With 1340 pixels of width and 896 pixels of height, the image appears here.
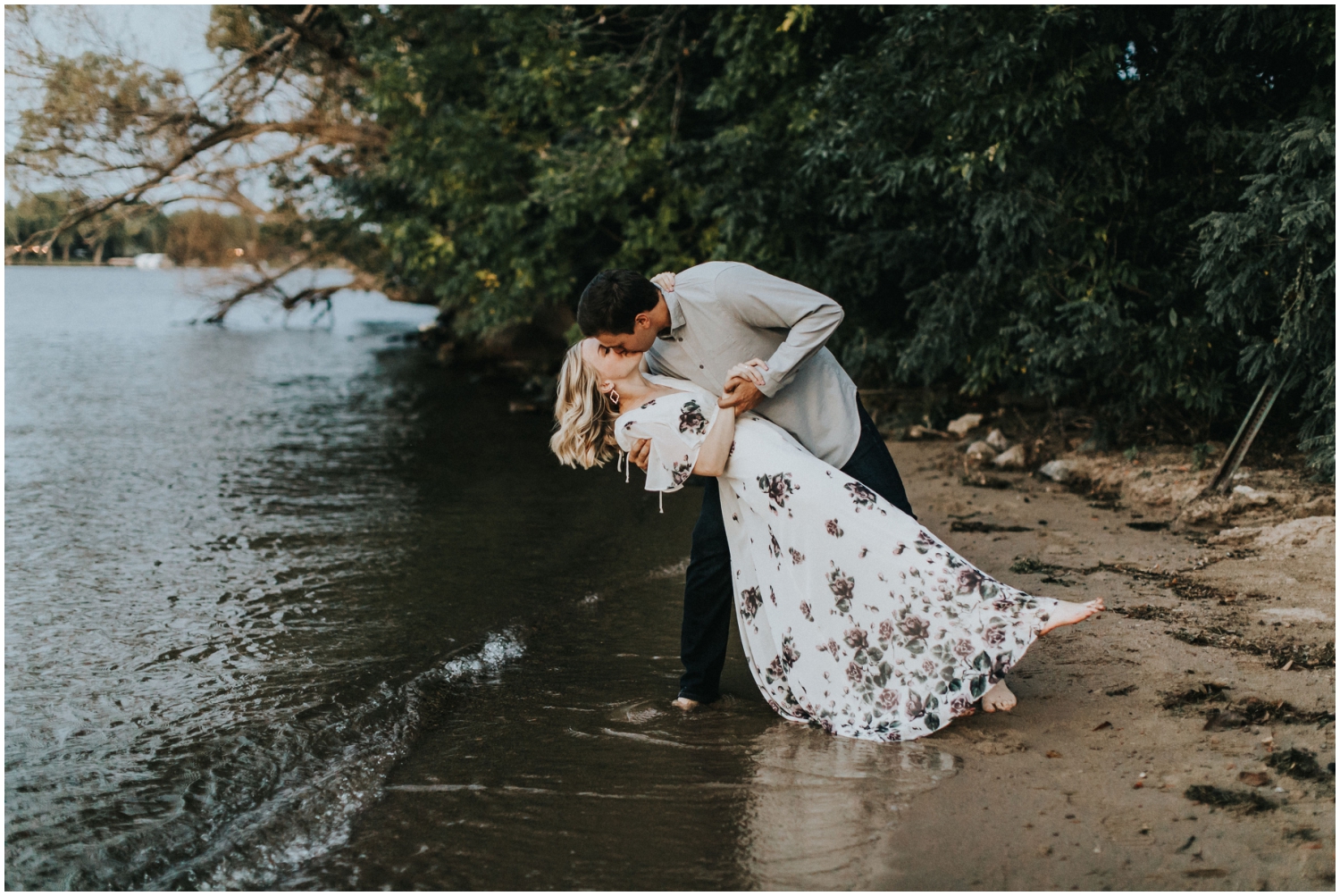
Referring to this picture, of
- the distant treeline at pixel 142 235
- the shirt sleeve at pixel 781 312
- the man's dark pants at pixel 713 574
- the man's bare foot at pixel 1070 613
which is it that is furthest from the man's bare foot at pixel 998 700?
the distant treeline at pixel 142 235

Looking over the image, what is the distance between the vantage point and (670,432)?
13.5 ft

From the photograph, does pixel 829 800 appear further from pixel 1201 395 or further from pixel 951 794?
pixel 1201 395

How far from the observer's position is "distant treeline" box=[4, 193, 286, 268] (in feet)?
49.0

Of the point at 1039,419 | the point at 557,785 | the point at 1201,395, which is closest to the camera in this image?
the point at 557,785

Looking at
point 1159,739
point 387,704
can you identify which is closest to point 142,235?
point 387,704

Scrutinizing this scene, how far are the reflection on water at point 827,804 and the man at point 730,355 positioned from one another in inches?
28.8

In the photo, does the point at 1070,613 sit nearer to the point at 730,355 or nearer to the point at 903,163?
the point at 730,355

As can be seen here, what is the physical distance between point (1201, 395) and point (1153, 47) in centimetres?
270

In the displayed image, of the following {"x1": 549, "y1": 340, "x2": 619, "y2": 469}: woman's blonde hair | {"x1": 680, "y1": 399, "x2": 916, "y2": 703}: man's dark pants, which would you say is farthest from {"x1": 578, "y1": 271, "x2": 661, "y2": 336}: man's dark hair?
Result: {"x1": 680, "y1": 399, "x2": 916, "y2": 703}: man's dark pants

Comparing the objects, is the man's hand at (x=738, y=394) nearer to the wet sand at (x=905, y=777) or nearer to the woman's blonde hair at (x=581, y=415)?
the woman's blonde hair at (x=581, y=415)

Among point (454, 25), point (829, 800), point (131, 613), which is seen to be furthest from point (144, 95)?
point (829, 800)

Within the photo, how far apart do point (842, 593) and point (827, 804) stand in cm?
78

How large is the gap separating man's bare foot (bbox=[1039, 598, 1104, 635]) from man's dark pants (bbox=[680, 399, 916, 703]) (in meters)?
0.71

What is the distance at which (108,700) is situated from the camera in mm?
5027
